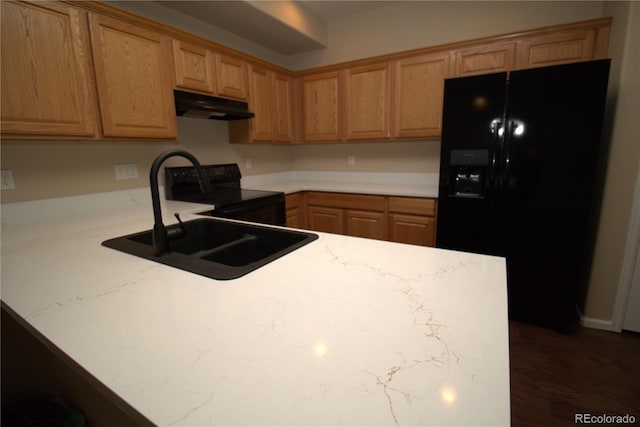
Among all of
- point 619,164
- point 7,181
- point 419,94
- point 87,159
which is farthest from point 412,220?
point 7,181

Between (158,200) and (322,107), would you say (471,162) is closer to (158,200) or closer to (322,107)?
(322,107)

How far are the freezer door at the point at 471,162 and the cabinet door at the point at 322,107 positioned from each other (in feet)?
4.14

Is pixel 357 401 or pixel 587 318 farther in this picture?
pixel 587 318

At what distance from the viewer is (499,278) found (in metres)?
0.82

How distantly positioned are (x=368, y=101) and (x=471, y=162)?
1.26m

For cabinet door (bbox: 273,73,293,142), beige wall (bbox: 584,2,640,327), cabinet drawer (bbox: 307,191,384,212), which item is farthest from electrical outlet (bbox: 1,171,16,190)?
beige wall (bbox: 584,2,640,327)

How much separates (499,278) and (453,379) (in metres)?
0.47

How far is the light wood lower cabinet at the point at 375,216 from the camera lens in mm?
2613

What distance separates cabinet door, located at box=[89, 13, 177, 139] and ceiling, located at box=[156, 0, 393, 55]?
1.96 feet

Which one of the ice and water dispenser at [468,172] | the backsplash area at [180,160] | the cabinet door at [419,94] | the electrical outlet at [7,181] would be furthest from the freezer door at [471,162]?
the electrical outlet at [7,181]

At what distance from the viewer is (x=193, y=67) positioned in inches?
89.2

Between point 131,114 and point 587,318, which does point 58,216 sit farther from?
point 587,318

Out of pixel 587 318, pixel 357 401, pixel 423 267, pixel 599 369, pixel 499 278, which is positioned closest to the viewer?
pixel 357 401

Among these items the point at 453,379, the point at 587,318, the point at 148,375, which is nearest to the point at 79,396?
the point at 148,375
